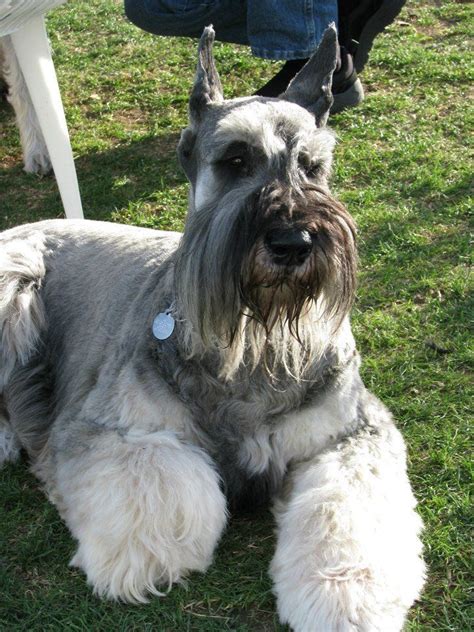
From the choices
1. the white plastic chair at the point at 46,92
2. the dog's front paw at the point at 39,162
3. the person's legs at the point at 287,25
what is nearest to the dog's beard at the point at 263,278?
the white plastic chair at the point at 46,92

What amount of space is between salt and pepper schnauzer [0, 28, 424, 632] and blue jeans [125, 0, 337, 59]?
2.77 metres

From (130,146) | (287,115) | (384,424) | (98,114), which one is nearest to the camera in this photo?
(287,115)

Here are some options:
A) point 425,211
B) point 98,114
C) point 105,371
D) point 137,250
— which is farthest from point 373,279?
point 98,114

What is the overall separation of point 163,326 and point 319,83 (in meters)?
1.34

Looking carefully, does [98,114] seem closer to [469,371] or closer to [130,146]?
[130,146]

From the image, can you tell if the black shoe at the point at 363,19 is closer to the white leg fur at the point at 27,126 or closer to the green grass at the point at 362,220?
the green grass at the point at 362,220

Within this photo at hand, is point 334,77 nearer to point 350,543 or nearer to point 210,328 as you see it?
point 210,328

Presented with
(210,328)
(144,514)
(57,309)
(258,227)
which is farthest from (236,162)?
(57,309)

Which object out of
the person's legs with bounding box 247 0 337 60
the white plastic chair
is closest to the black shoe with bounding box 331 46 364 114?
the person's legs with bounding box 247 0 337 60

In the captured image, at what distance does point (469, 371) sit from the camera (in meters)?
4.91

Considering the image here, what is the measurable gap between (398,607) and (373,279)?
9.19ft

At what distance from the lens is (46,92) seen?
628 centimetres

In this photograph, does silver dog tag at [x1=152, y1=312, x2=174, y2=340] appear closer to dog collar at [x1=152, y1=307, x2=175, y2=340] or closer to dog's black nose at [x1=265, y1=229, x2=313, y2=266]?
dog collar at [x1=152, y1=307, x2=175, y2=340]

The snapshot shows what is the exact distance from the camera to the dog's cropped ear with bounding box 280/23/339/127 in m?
4.06
